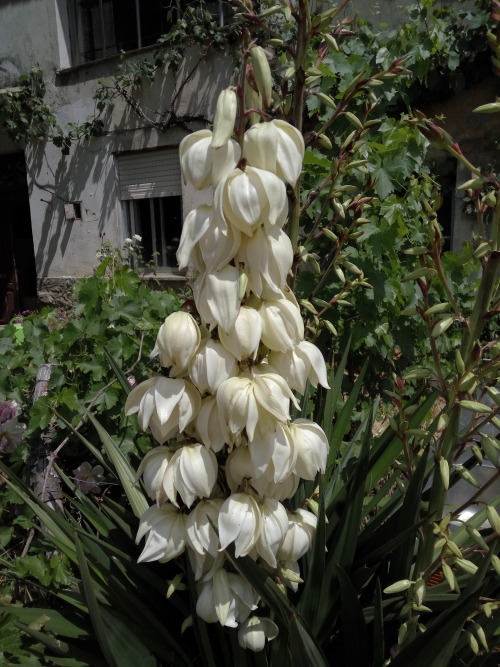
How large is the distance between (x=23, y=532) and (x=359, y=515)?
1.54 m

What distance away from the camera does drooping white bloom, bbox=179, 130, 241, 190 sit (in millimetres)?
837

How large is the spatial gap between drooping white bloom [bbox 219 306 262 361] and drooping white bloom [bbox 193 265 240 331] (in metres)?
0.01

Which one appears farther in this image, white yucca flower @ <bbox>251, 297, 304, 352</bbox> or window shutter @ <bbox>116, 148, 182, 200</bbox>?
window shutter @ <bbox>116, 148, 182, 200</bbox>

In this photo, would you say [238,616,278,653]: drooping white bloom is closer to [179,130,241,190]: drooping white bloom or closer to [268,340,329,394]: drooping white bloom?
[268,340,329,394]: drooping white bloom

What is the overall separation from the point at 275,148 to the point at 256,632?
759mm

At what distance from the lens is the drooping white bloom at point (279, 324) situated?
86 cm

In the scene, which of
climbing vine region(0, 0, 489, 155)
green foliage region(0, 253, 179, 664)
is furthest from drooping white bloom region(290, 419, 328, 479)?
climbing vine region(0, 0, 489, 155)

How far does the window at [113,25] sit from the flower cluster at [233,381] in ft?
20.4

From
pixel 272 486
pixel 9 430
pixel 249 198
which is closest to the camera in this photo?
pixel 249 198

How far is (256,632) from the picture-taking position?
0.93 m

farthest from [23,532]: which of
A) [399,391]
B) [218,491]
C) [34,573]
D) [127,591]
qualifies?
[399,391]

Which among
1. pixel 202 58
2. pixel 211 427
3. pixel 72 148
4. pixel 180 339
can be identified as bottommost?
pixel 211 427

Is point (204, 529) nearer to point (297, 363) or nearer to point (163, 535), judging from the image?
point (163, 535)

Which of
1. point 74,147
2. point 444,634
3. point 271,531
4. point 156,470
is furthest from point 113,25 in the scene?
point 444,634
